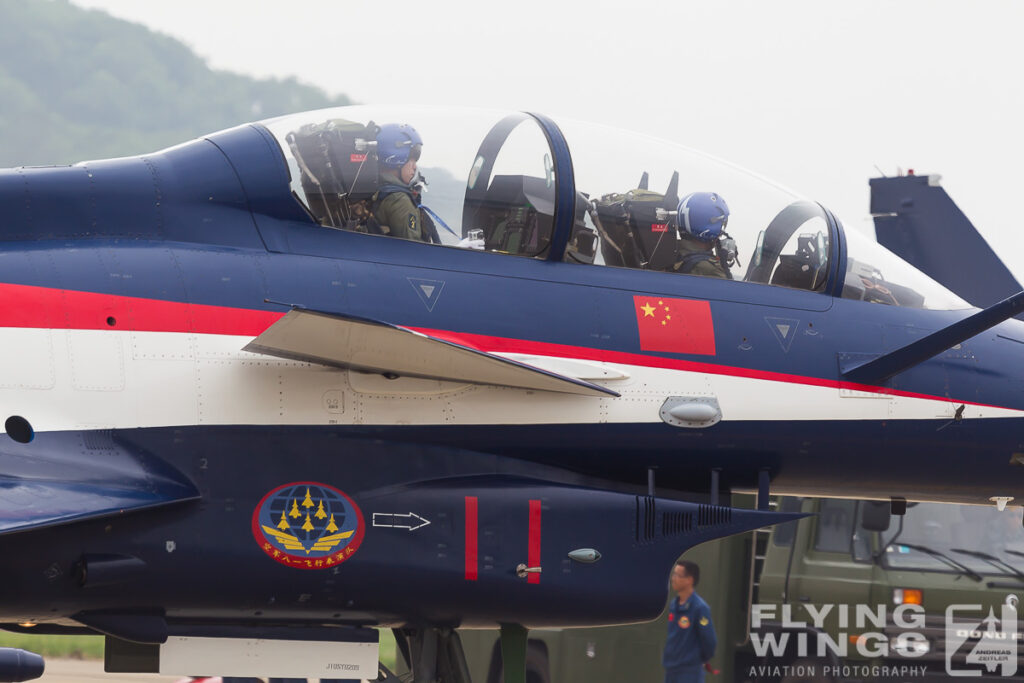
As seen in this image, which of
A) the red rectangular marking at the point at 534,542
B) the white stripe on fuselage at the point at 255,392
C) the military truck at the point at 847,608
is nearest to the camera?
the white stripe on fuselage at the point at 255,392

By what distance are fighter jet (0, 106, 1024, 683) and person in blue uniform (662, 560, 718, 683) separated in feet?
13.2

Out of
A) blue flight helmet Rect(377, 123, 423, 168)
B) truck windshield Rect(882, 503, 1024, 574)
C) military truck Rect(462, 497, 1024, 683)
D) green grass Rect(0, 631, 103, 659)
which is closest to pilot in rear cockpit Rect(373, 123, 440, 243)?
blue flight helmet Rect(377, 123, 423, 168)

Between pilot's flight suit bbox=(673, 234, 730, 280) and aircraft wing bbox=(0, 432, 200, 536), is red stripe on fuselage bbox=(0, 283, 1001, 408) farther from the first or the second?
pilot's flight suit bbox=(673, 234, 730, 280)

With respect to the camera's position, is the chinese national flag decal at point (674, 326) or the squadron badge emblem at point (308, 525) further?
the chinese national flag decal at point (674, 326)

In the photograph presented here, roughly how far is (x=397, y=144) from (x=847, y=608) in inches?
302

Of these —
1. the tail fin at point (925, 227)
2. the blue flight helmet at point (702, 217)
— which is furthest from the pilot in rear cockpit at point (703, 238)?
the tail fin at point (925, 227)

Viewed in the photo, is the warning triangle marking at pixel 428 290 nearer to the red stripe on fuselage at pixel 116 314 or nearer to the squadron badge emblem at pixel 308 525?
the red stripe on fuselage at pixel 116 314

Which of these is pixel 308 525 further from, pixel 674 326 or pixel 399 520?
pixel 674 326

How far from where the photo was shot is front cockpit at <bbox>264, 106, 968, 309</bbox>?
6.55 m

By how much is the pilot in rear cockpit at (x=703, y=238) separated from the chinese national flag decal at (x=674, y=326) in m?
0.34

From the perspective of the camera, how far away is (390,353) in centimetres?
597

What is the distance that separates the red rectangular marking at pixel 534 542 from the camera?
20.4 ft

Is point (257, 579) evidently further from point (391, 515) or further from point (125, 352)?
point (125, 352)

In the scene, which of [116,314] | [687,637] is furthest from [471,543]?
[687,637]
